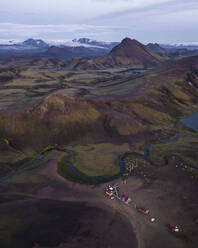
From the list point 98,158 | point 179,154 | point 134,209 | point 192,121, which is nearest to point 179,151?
point 179,154

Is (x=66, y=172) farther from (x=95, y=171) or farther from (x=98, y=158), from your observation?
(x=98, y=158)

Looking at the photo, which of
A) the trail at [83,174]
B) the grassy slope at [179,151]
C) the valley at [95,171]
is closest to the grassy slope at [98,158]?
the valley at [95,171]

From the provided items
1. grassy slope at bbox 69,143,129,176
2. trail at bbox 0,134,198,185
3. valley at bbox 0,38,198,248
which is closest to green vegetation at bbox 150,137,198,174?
valley at bbox 0,38,198,248

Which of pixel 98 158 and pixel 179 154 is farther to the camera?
pixel 179 154

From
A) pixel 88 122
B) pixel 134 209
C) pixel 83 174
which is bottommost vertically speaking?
pixel 83 174

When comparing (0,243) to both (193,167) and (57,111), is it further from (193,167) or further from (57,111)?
(57,111)

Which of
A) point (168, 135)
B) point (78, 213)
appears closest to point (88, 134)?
point (168, 135)
